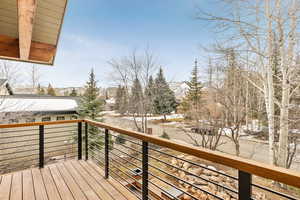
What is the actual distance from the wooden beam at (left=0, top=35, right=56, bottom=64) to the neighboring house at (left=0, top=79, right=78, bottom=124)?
21.3ft

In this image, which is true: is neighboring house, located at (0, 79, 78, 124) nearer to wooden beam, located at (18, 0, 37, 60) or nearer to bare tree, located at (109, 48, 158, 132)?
bare tree, located at (109, 48, 158, 132)

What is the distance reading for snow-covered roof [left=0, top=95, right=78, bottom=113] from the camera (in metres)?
8.17

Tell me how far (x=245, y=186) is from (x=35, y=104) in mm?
11278

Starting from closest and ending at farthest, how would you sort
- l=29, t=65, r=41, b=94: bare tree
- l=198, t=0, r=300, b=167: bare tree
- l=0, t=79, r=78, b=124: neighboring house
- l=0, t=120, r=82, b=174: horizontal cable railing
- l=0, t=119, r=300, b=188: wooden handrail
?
l=0, t=119, r=300, b=188: wooden handrail
l=0, t=120, r=82, b=174: horizontal cable railing
l=198, t=0, r=300, b=167: bare tree
l=0, t=79, r=78, b=124: neighboring house
l=29, t=65, r=41, b=94: bare tree

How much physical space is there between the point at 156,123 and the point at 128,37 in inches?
326

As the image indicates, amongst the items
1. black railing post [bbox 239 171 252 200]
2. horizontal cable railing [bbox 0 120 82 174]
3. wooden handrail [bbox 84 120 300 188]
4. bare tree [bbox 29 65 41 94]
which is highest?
bare tree [bbox 29 65 41 94]

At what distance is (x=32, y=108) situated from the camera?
874 cm

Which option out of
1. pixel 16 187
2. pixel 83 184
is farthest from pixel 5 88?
pixel 83 184

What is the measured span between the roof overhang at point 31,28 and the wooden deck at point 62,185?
1.90 meters

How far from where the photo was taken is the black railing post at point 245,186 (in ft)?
2.94

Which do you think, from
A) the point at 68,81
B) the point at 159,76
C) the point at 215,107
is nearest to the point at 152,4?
the point at 159,76

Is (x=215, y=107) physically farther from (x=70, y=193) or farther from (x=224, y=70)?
(x=70, y=193)

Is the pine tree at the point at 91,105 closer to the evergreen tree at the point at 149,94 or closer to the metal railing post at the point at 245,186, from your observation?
the evergreen tree at the point at 149,94

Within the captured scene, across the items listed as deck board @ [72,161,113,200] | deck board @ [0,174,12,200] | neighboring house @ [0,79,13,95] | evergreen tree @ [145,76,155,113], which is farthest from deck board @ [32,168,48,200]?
neighboring house @ [0,79,13,95]
